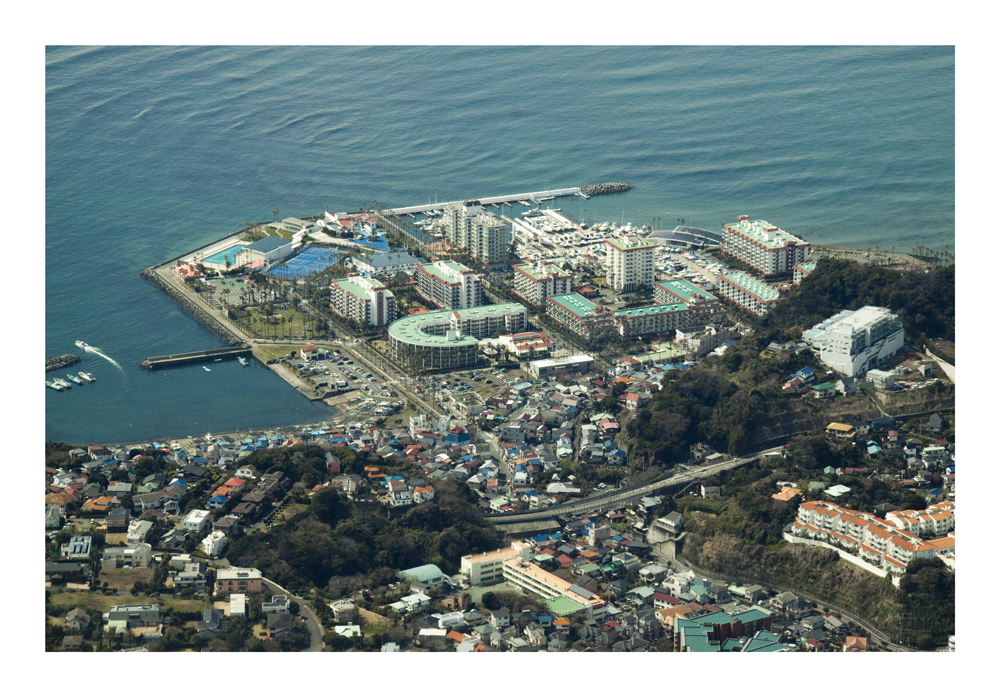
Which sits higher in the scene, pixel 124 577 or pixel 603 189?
pixel 603 189

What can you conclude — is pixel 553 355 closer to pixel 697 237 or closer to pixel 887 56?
pixel 697 237

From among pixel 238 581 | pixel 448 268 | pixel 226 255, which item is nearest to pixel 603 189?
pixel 448 268

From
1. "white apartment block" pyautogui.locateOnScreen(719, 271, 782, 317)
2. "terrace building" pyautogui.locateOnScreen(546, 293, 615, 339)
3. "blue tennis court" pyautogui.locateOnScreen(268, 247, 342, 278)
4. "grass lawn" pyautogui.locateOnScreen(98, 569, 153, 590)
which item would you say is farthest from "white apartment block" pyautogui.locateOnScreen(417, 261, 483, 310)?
"grass lawn" pyautogui.locateOnScreen(98, 569, 153, 590)

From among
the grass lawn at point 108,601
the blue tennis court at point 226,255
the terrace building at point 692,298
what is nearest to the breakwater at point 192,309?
the blue tennis court at point 226,255

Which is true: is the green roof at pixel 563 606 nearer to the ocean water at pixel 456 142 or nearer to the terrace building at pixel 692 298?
the terrace building at pixel 692 298

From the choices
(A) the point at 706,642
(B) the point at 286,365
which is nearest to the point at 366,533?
(A) the point at 706,642

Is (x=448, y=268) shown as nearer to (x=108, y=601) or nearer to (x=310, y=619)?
(x=310, y=619)

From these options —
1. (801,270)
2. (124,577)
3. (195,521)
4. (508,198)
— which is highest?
(508,198)
